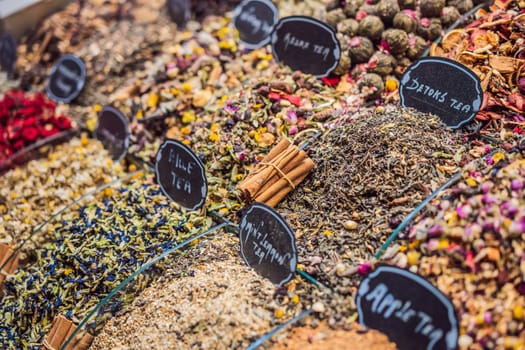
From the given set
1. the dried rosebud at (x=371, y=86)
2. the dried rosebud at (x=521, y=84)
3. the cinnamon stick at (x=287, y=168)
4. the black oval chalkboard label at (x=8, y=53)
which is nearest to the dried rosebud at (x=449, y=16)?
the dried rosebud at (x=371, y=86)

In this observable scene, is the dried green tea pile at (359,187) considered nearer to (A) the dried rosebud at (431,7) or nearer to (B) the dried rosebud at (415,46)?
(B) the dried rosebud at (415,46)

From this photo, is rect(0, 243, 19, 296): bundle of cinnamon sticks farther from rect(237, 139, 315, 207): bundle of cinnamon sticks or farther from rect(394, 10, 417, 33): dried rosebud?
rect(394, 10, 417, 33): dried rosebud

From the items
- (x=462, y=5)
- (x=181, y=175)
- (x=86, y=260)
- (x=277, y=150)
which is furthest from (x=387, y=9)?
(x=86, y=260)

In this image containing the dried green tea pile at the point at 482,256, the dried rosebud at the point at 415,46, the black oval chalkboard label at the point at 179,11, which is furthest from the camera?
the black oval chalkboard label at the point at 179,11

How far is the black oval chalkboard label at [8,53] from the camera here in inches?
118

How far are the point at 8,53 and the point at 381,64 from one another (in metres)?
2.14

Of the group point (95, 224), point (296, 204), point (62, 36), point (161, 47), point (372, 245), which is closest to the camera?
point (372, 245)

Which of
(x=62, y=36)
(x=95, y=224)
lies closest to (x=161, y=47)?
(x=62, y=36)

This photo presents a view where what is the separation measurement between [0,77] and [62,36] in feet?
1.43

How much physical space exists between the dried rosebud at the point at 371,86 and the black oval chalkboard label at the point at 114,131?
0.98 meters

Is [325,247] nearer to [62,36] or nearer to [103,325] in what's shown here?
[103,325]

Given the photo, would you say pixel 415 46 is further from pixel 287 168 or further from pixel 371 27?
pixel 287 168

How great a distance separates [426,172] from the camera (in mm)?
1543

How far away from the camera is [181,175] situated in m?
1.86
